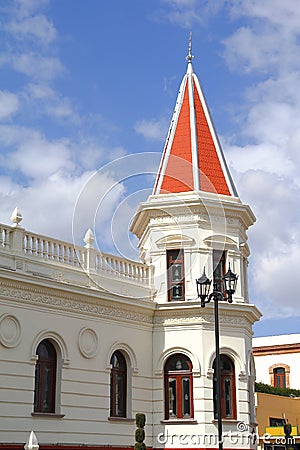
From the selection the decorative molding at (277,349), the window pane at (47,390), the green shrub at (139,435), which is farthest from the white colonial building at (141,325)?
the decorative molding at (277,349)

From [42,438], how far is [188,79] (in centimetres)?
1493

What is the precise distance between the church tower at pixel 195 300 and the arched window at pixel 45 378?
392 centimetres

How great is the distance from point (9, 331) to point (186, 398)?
647 centimetres

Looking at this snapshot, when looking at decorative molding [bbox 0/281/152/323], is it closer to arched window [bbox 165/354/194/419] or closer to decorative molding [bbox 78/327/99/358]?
decorative molding [bbox 78/327/99/358]

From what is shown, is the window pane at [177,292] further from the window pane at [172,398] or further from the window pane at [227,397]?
the window pane at [227,397]

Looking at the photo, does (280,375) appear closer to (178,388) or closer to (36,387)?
(178,388)

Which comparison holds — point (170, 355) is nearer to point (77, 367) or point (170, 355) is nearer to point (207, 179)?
point (77, 367)

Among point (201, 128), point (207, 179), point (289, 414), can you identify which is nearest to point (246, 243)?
point (207, 179)

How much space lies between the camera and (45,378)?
18.9 meters

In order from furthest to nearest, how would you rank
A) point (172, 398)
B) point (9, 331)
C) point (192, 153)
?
point (192, 153) < point (172, 398) < point (9, 331)

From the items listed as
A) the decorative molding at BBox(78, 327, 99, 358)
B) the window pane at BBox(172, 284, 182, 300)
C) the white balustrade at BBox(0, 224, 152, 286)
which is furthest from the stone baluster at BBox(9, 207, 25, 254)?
the window pane at BBox(172, 284, 182, 300)

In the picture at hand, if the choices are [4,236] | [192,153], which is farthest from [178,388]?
Answer: [192,153]

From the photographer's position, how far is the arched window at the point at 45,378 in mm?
18578

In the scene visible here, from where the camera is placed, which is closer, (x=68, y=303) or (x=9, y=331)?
(x=9, y=331)
